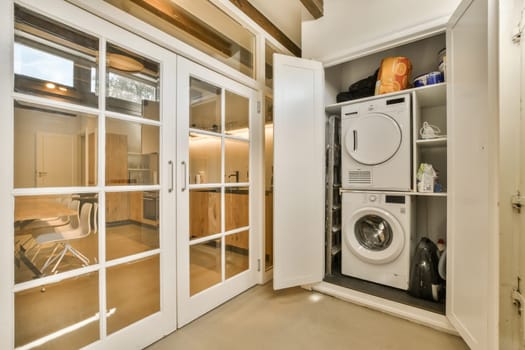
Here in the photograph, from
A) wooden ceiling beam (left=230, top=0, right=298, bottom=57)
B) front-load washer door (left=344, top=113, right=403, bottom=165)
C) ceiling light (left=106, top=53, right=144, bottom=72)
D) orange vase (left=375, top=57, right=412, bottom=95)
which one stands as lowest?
front-load washer door (left=344, top=113, right=403, bottom=165)

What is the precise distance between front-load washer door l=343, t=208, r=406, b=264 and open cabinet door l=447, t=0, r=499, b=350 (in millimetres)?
467

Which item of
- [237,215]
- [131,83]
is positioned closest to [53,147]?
[131,83]

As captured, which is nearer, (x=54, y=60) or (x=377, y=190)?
(x=54, y=60)

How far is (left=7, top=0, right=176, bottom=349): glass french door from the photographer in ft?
3.58

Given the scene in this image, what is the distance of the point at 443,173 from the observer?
233 cm

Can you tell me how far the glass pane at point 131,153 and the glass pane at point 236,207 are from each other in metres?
0.67

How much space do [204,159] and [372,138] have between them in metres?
1.52

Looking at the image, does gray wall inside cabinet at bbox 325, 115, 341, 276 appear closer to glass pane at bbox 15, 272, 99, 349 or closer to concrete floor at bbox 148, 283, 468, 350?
concrete floor at bbox 148, 283, 468, 350

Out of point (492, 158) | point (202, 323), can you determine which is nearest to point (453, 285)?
point (492, 158)

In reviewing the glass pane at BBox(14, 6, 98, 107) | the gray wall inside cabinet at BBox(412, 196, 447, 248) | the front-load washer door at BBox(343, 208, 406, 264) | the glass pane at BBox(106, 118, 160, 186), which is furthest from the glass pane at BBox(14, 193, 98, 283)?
the gray wall inside cabinet at BBox(412, 196, 447, 248)

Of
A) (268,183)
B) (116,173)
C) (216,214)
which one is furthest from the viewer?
(268,183)

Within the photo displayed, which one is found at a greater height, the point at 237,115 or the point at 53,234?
the point at 237,115

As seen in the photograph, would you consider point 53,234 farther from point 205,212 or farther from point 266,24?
point 266,24

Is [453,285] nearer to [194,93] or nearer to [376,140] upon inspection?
[376,140]
